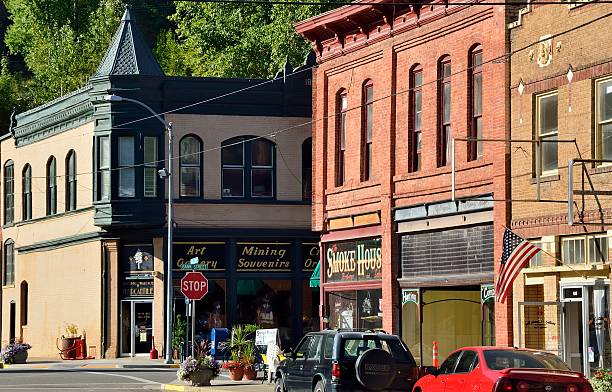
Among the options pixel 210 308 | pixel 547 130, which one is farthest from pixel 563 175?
pixel 210 308

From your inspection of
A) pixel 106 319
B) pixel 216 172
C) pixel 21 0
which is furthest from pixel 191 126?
pixel 21 0

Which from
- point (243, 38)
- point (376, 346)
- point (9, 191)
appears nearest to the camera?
point (376, 346)

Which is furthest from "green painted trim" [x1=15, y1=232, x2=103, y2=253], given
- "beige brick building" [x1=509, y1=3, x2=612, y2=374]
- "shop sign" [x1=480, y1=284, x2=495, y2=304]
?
"beige brick building" [x1=509, y1=3, x2=612, y2=374]

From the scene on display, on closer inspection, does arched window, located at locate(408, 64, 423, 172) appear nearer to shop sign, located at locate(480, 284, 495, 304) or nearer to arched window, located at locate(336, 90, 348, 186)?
arched window, located at locate(336, 90, 348, 186)

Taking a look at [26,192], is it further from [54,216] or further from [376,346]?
[376,346]

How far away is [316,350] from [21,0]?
6571 cm

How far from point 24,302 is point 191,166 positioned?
1457 cm

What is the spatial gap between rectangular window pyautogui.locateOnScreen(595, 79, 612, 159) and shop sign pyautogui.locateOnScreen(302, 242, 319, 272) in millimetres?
25440

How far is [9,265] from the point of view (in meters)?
66.6

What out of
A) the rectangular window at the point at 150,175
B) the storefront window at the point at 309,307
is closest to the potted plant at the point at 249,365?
the storefront window at the point at 309,307

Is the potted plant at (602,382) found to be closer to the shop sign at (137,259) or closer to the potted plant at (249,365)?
the potted plant at (249,365)

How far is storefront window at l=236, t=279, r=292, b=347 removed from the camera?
178 feet

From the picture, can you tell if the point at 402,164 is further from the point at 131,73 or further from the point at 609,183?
the point at 131,73

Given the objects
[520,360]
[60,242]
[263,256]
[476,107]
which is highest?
[476,107]
